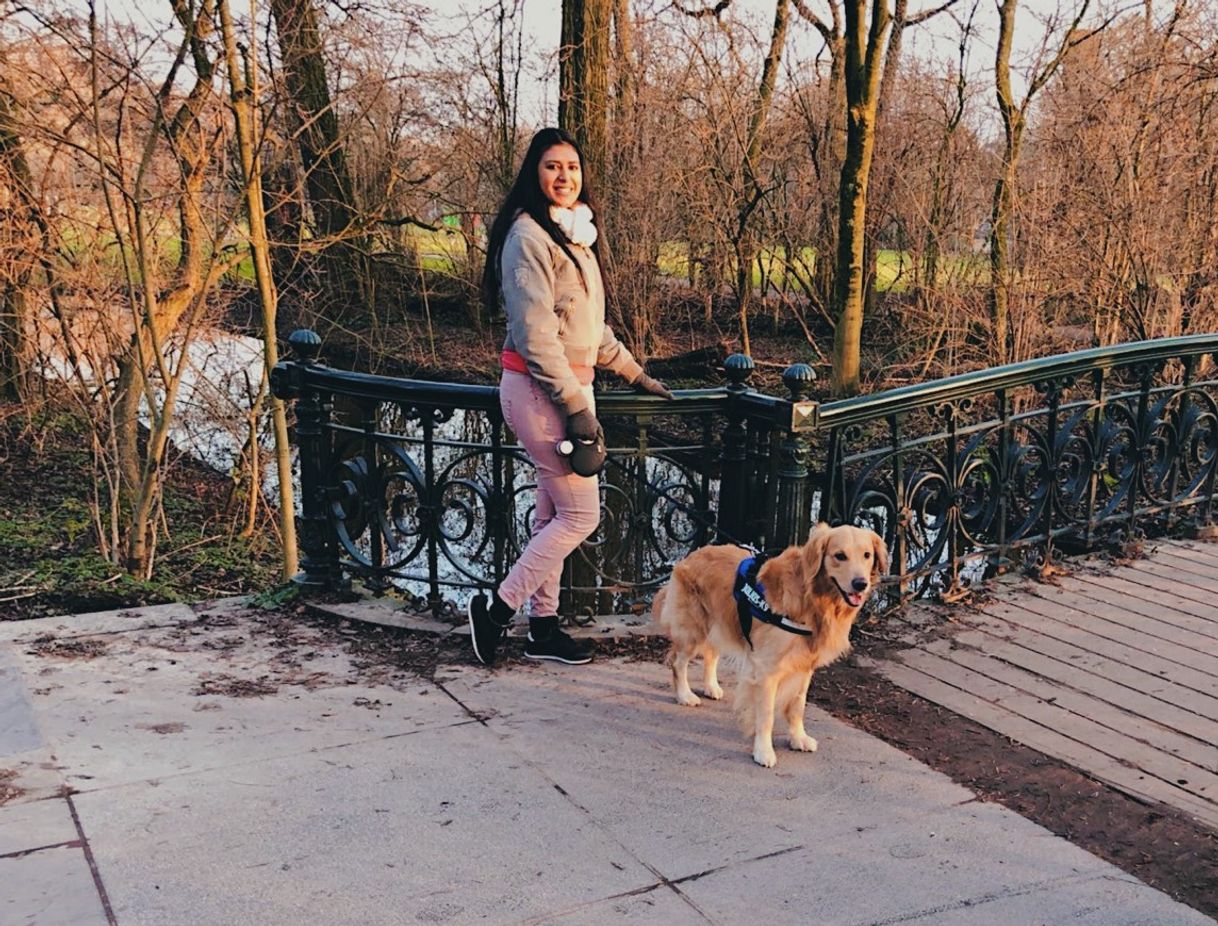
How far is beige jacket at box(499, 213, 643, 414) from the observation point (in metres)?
4.12

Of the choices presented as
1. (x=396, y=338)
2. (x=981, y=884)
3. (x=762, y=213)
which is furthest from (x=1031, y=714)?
(x=762, y=213)

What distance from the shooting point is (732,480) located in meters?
5.23

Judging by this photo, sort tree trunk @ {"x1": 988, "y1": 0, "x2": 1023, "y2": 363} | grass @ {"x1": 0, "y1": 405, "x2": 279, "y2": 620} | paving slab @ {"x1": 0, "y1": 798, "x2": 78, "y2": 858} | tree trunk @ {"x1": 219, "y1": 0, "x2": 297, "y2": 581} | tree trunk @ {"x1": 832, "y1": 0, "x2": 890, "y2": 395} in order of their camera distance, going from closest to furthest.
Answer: paving slab @ {"x1": 0, "y1": 798, "x2": 78, "y2": 858}
grass @ {"x1": 0, "y1": 405, "x2": 279, "y2": 620}
tree trunk @ {"x1": 219, "y1": 0, "x2": 297, "y2": 581}
tree trunk @ {"x1": 988, "y1": 0, "x2": 1023, "y2": 363}
tree trunk @ {"x1": 832, "y1": 0, "x2": 890, "y2": 395}

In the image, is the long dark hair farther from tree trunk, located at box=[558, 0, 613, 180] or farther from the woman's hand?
tree trunk, located at box=[558, 0, 613, 180]

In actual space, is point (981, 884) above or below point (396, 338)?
below

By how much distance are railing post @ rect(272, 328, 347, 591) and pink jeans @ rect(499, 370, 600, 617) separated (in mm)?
1219

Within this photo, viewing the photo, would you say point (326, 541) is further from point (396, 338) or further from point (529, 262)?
point (396, 338)

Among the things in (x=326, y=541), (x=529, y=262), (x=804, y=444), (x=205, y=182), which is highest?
(x=205, y=182)

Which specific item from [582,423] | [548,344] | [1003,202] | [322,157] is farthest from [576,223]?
[1003,202]

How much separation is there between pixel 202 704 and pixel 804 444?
9.04 feet

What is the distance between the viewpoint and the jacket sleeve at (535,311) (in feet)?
13.5

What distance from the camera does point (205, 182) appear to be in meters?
9.07

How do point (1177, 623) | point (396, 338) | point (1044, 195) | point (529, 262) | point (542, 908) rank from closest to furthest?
point (542, 908) < point (529, 262) < point (1177, 623) < point (1044, 195) < point (396, 338)

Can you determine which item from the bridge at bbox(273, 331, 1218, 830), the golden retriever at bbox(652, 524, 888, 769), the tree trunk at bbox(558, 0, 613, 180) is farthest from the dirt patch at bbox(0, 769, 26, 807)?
the tree trunk at bbox(558, 0, 613, 180)
